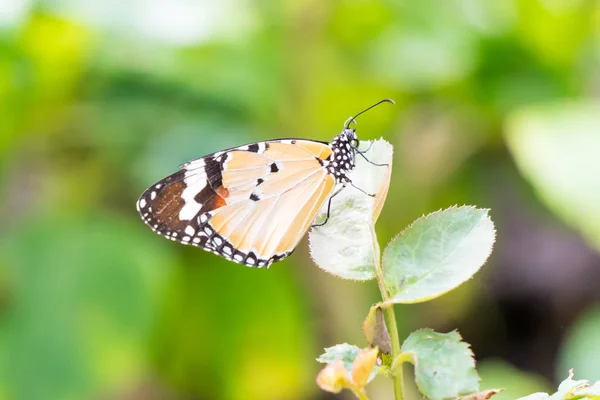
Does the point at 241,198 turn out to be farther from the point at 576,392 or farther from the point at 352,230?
the point at 576,392

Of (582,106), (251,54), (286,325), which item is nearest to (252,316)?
(286,325)

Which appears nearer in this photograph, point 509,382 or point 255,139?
point 509,382

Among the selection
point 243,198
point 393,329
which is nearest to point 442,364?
point 393,329

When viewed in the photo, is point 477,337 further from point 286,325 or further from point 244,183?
point 244,183

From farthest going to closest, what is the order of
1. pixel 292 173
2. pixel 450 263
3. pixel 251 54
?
pixel 251 54, pixel 292 173, pixel 450 263

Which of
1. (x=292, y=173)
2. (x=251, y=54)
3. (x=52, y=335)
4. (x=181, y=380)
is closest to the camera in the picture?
(x=292, y=173)

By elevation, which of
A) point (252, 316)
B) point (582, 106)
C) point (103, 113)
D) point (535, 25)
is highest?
point (535, 25)

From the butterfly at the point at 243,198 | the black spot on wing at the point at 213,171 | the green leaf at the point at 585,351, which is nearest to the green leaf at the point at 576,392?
the butterfly at the point at 243,198

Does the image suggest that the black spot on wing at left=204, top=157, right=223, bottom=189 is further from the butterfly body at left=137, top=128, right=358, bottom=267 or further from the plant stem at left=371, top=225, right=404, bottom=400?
the plant stem at left=371, top=225, right=404, bottom=400
